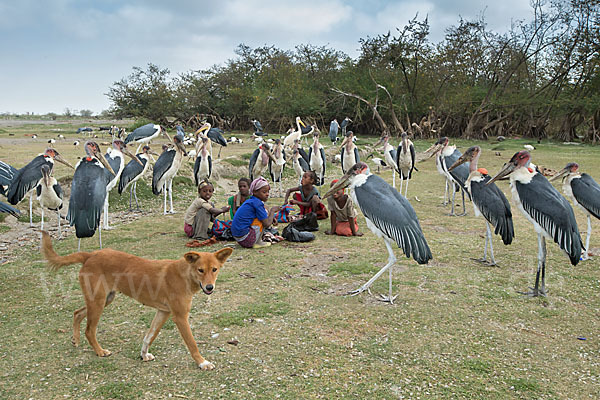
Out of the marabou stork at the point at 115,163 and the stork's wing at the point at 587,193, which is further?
the marabou stork at the point at 115,163

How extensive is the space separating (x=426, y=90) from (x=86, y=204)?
26391 mm

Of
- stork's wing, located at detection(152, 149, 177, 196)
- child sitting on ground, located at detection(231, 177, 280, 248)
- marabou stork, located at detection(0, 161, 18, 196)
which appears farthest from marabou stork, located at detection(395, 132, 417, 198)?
marabou stork, located at detection(0, 161, 18, 196)

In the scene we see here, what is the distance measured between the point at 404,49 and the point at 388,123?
5.22 meters

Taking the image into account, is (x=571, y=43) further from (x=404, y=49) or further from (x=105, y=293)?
(x=105, y=293)

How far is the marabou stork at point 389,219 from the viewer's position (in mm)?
4762

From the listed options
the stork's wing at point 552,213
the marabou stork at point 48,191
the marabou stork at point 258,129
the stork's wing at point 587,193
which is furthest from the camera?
the marabou stork at point 258,129

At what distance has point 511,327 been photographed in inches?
172

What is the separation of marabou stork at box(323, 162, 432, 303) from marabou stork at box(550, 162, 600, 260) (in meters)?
2.95

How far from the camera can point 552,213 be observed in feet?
16.5

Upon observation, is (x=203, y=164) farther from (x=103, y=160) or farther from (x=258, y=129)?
(x=258, y=129)

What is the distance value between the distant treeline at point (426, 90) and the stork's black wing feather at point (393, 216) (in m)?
21.8

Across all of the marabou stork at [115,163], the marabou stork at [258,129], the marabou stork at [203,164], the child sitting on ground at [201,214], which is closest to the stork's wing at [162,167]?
the marabou stork at [115,163]

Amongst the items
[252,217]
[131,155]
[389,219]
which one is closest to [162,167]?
[131,155]

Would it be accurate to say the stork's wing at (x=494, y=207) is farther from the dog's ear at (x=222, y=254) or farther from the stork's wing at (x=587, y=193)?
the dog's ear at (x=222, y=254)
